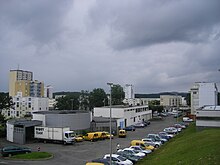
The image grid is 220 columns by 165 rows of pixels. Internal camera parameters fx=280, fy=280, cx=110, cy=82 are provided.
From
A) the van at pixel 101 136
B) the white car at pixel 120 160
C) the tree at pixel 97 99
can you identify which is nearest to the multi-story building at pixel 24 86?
the tree at pixel 97 99

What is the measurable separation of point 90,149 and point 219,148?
58.3 ft

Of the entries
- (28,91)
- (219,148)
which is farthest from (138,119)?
(28,91)

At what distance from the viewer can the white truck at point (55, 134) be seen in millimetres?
41188

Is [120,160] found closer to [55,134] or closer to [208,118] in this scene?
[55,134]

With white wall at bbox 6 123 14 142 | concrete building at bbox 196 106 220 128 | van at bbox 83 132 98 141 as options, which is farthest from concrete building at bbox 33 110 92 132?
concrete building at bbox 196 106 220 128

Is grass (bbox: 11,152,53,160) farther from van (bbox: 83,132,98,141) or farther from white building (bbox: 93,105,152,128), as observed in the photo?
white building (bbox: 93,105,152,128)

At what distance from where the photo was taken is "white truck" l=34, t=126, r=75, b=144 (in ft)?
135

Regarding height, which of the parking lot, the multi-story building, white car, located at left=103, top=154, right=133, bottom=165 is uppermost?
the multi-story building

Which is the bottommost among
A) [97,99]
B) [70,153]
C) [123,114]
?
[70,153]

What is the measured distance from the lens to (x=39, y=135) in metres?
43.8

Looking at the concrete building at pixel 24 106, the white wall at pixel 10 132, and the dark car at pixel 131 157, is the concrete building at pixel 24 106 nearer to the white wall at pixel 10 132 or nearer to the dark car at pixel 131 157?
the white wall at pixel 10 132

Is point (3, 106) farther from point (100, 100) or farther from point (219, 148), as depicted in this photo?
point (219, 148)

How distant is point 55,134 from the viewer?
42.2 m

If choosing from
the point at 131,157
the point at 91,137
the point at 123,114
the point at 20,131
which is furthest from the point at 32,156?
the point at 123,114
